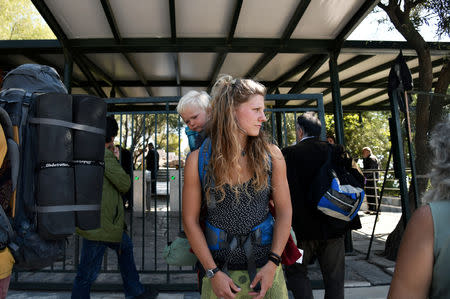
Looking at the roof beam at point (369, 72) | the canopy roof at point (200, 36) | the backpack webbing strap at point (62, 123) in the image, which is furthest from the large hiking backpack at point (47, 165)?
the roof beam at point (369, 72)

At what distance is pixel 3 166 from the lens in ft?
4.76

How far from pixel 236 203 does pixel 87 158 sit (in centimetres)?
83

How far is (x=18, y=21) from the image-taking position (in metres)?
19.9

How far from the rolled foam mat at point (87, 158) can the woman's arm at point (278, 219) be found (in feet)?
2.99

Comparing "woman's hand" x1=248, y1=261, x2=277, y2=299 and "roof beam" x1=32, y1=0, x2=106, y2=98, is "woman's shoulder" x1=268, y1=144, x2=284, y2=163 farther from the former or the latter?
"roof beam" x1=32, y1=0, x2=106, y2=98

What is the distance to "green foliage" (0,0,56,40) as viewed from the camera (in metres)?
19.2

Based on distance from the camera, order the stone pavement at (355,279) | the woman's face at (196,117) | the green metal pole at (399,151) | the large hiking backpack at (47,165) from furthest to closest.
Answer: the stone pavement at (355,279), the green metal pole at (399,151), the woman's face at (196,117), the large hiking backpack at (47,165)

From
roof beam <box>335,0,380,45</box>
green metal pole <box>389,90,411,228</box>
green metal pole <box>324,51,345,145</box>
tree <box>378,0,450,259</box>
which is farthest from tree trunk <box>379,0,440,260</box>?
green metal pole <box>389,90,411,228</box>

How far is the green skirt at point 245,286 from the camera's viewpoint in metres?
1.41

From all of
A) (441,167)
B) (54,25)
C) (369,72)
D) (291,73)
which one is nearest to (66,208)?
(441,167)

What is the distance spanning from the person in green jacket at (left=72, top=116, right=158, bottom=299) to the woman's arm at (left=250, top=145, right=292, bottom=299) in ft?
5.99

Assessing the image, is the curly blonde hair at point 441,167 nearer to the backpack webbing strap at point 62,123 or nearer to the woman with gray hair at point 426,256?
the woman with gray hair at point 426,256

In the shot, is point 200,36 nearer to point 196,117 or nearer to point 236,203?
point 196,117

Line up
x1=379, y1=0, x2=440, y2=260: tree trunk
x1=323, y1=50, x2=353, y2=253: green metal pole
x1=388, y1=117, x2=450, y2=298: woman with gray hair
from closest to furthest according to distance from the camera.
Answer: x1=388, y1=117, x2=450, y2=298: woman with gray hair
x1=379, y1=0, x2=440, y2=260: tree trunk
x1=323, y1=50, x2=353, y2=253: green metal pole
